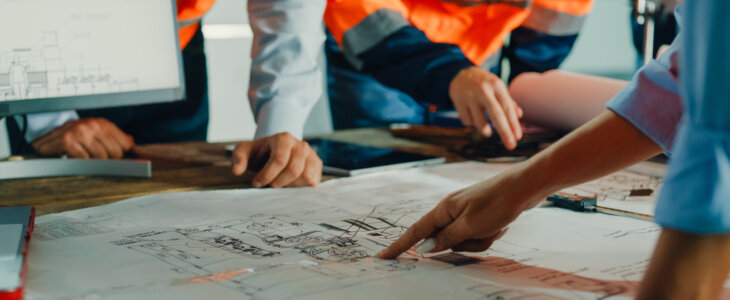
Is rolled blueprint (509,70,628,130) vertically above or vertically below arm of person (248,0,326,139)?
below

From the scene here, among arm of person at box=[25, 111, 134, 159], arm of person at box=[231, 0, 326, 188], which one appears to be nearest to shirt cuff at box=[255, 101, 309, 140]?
arm of person at box=[231, 0, 326, 188]

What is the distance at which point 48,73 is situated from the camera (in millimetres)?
912

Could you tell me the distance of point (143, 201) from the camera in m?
0.82

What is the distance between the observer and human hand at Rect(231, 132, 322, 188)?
929mm

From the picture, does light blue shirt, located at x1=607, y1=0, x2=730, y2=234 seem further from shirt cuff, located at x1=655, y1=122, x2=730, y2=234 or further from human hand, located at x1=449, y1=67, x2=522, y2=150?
human hand, located at x1=449, y1=67, x2=522, y2=150

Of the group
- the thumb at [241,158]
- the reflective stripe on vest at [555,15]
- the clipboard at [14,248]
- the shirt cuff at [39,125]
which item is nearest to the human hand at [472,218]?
the clipboard at [14,248]

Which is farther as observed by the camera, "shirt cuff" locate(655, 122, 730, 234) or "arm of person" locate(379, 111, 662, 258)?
"arm of person" locate(379, 111, 662, 258)

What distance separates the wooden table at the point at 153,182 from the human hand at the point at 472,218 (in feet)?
1.32

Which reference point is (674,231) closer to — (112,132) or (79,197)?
(79,197)

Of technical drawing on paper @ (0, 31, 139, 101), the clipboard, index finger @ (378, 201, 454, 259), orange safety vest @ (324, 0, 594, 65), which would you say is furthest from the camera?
orange safety vest @ (324, 0, 594, 65)

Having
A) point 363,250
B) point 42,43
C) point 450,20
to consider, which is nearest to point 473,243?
point 363,250

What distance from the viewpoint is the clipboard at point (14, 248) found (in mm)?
473

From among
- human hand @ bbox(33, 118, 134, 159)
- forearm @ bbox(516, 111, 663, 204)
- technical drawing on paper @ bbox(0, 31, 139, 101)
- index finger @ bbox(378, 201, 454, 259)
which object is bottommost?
index finger @ bbox(378, 201, 454, 259)

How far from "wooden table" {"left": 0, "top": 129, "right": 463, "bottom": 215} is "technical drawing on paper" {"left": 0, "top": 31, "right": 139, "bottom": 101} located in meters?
0.12
